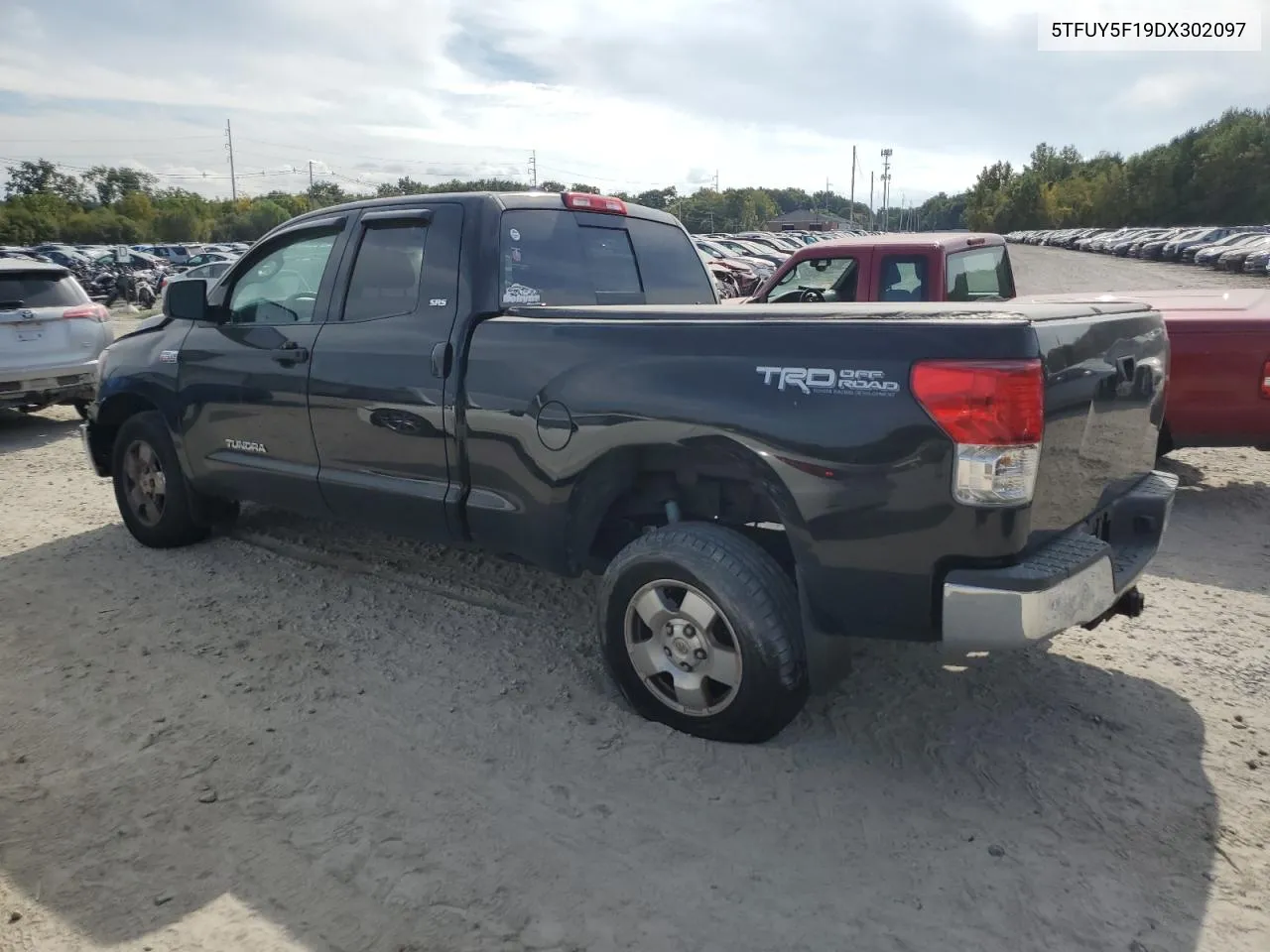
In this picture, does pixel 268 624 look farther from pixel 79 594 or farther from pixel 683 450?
pixel 683 450

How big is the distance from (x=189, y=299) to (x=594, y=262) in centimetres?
224

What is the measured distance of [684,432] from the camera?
3.25 m

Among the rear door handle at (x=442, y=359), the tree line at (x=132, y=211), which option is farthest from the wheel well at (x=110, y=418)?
the tree line at (x=132, y=211)

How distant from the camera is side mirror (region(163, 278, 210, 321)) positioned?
500 cm

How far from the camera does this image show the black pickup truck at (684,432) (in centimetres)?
279

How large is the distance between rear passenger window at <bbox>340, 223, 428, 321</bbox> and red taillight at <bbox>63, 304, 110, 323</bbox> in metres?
6.59

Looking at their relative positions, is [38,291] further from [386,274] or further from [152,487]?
[386,274]

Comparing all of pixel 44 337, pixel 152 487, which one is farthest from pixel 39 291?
pixel 152 487

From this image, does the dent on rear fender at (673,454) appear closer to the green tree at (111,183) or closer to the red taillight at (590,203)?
the red taillight at (590,203)

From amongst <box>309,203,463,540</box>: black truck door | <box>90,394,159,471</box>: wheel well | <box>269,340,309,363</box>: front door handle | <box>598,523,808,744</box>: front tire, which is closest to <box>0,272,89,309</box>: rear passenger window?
<box>90,394,159,471</box>: wheel well

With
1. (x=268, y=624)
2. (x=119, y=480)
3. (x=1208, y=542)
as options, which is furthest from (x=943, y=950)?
(x=119, y=480)

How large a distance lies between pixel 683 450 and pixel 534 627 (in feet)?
5.07

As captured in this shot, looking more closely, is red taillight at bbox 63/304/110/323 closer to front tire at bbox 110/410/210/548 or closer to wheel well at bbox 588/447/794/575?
front tire at bbox 110/410/210/548

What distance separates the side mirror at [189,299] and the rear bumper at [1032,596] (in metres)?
4.12
